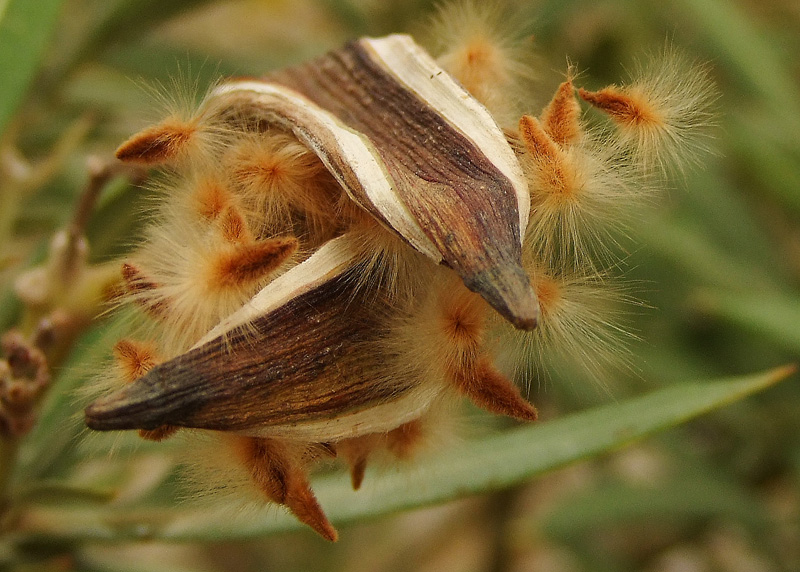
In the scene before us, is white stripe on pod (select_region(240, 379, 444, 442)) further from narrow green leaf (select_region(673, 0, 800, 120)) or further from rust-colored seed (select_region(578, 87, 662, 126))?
narrow green leaf (select_region(673, 0, 800, 120))

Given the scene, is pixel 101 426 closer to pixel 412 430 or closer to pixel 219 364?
pixel 219 364

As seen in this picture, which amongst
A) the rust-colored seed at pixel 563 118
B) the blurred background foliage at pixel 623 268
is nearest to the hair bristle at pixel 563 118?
the rust-colored seed at pixel 563 118

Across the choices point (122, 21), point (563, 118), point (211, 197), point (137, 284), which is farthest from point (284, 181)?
point (122, 21)

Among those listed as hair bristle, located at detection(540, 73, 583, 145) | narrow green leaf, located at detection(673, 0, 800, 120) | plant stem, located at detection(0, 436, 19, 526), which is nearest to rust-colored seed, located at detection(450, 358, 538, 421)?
hair bristle, located at detection(540, 73, 583, 145)

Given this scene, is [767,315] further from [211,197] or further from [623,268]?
[211,197]

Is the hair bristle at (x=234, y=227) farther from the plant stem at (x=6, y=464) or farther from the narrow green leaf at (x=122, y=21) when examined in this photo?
the narrow green leaf at (x=122, y=21)

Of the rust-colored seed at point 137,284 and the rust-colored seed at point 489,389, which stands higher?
the rust-colored seed at point 489,389

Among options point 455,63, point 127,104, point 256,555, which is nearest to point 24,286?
point 455,63
